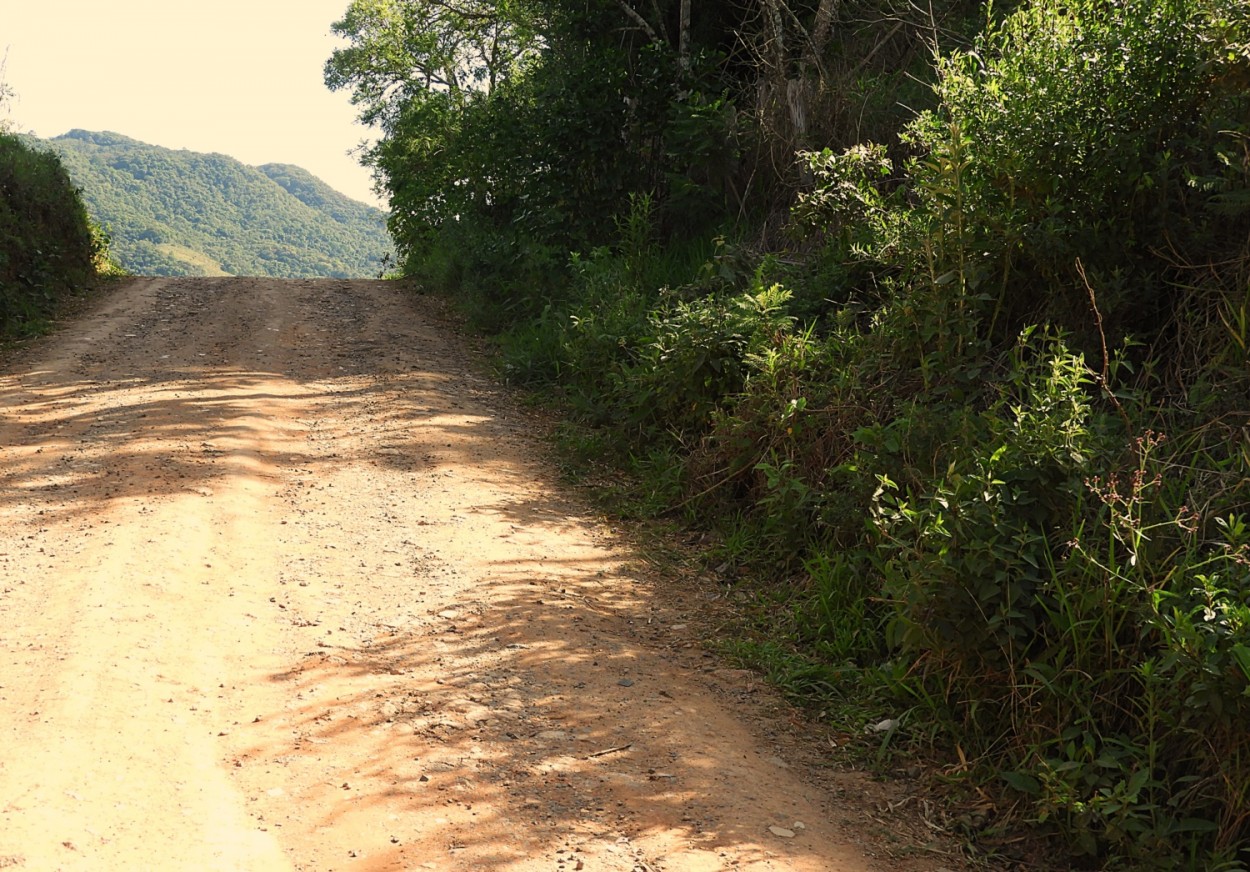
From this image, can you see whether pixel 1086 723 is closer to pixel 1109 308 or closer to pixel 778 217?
pixel 1109 308

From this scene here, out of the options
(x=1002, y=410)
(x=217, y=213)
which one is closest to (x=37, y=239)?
(x=1002, y=410)

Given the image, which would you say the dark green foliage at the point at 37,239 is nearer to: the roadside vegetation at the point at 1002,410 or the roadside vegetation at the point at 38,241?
the roadside vegetation at the point at 38,241

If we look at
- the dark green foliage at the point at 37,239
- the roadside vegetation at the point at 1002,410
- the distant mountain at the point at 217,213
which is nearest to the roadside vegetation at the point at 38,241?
the dark green foliage at the point at 37,239

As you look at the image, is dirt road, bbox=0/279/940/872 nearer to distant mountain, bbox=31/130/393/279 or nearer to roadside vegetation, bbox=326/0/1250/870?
roadside vegetation, bbox=326/0/1250/870

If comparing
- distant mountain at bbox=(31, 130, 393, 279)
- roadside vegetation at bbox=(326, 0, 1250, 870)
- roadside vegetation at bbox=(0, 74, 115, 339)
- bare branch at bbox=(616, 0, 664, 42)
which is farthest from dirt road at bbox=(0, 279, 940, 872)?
distant mountain at bbox=(31, 130, 393, 279)

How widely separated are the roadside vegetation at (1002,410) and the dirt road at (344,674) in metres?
0.69

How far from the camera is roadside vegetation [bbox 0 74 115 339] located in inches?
476

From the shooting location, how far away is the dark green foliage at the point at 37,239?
12.1m

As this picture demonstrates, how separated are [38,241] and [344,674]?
1237 cm

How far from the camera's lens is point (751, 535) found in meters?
5.94

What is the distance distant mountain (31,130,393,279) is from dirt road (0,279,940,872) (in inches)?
1893

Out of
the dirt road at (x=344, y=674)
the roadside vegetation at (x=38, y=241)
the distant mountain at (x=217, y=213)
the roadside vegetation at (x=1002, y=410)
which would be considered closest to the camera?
the dirt road at (x=344, y=674)

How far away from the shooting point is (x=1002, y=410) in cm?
526

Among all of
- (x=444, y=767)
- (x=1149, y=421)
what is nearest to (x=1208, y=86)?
(x=1149, y=421)
